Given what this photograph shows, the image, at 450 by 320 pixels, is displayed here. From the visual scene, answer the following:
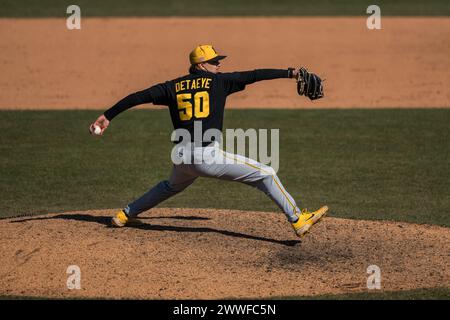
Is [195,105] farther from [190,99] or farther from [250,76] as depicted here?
[250,76]

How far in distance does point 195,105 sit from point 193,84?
0.19m

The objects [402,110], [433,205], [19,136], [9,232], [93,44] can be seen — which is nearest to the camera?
[9,232]

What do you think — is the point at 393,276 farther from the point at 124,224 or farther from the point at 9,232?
the point at 9,232

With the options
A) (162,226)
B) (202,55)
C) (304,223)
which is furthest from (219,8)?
(304,223)

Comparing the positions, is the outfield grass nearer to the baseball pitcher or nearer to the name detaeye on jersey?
the baseball pitcher

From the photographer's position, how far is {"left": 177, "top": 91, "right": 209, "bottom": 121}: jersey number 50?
778 cm

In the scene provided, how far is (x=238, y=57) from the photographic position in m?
18.3

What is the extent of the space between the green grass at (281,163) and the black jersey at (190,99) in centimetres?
239

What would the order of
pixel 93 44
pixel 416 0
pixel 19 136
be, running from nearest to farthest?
pixel 19 136
pixel 93 44
pixel 416 0

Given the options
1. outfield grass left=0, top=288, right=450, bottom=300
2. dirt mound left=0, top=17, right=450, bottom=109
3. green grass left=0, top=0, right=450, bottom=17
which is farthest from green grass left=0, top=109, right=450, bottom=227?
green grass left=0, top=0, right=450, bottom=17

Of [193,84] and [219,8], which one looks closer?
[193,84]

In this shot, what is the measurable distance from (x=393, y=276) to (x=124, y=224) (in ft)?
9.09

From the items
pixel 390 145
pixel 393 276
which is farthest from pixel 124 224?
pixel 390 145

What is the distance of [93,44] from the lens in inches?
766
